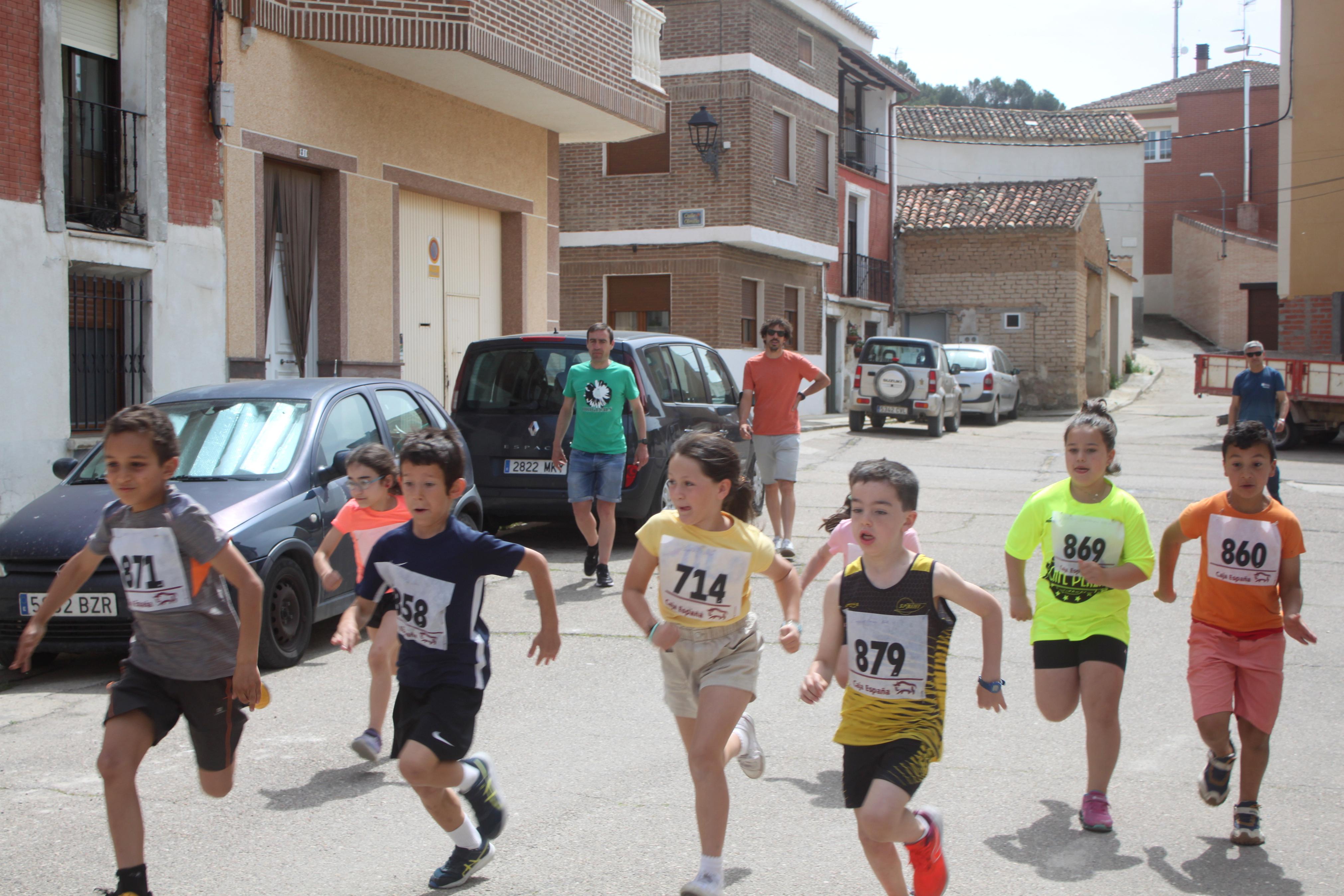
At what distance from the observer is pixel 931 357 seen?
22766 millimetres

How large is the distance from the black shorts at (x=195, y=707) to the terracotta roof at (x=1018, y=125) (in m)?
43.6

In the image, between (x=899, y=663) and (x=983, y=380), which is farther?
(x=983, y=380)

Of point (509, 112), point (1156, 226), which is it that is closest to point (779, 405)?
point (509, 112)

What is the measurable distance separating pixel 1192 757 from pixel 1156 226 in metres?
50.0

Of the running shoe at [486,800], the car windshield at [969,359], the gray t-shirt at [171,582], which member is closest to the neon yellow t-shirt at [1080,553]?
the running shoe at [486,800]

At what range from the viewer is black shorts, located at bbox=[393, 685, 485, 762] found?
3.70 meters

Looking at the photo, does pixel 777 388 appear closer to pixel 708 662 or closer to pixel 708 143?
pixel 708 662

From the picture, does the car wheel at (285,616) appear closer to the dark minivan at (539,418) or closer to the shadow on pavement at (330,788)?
the shadow on pavement at (330,788)

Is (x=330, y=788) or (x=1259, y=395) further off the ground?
(x=1259, y=395)

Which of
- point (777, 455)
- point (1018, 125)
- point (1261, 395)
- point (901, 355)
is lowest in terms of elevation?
point (777, 455)

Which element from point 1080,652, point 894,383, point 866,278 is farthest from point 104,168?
point 866,278

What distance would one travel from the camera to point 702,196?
1001 inches

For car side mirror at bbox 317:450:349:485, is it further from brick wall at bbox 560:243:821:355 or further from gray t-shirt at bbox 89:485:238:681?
brick wall at bbox 560:243:821:355

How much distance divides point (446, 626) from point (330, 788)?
1.41m
